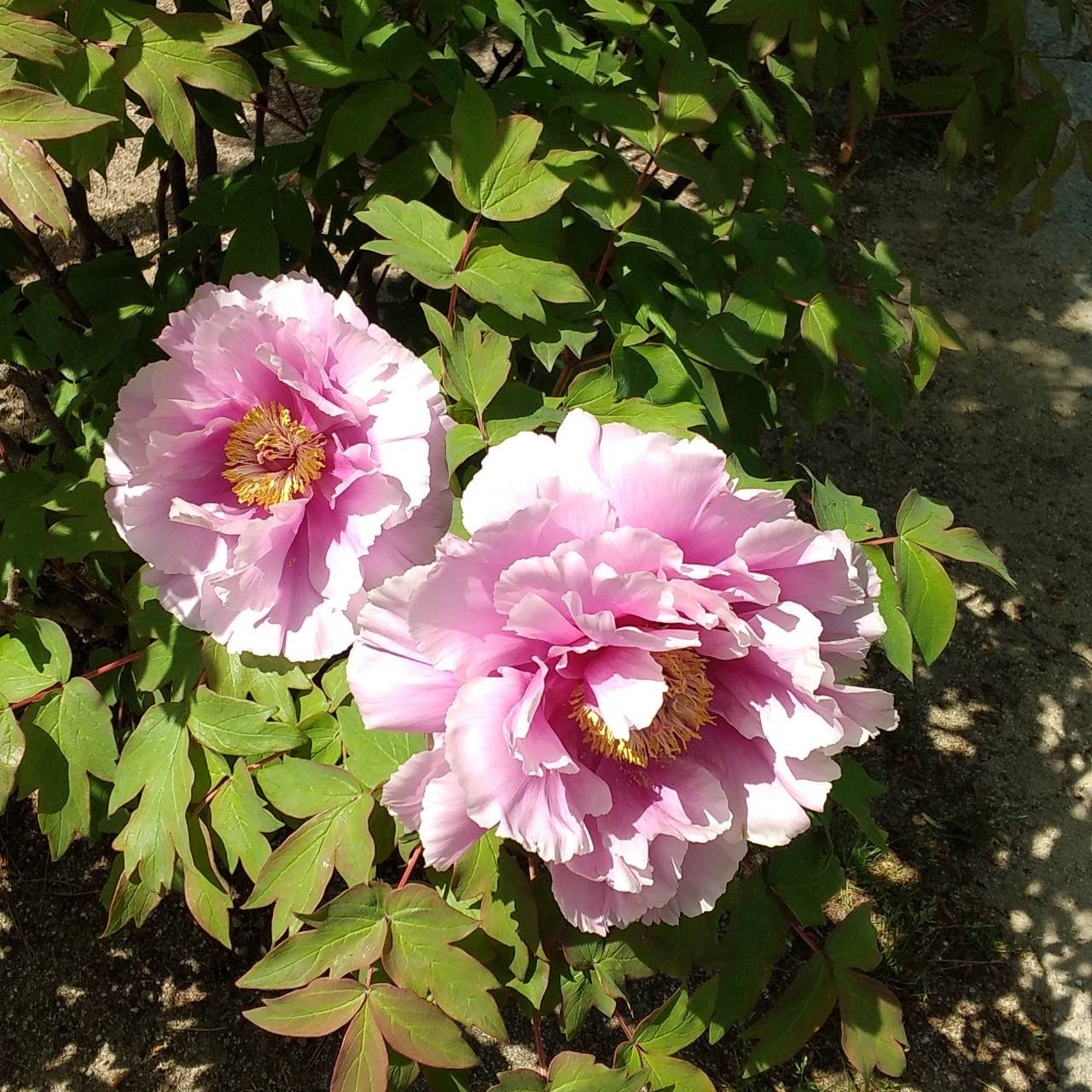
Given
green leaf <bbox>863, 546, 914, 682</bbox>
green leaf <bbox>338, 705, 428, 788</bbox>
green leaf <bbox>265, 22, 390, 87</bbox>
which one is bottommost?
green leaf <bbox>338, 705, 428, 788</bbox>

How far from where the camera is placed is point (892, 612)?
1.48 metres

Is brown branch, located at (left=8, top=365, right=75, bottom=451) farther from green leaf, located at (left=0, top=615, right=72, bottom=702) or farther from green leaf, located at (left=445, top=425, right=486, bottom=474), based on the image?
green leaf, located at (left=445, top=425, right=486, bottom=474)

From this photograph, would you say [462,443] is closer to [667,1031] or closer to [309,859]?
[309,859]

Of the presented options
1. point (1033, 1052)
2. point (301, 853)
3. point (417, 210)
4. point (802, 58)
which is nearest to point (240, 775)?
point (301, 853)

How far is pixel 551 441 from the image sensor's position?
40.6 inches

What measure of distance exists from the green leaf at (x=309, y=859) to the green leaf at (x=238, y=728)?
0.36 feet

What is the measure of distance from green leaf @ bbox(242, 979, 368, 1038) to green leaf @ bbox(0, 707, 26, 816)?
44 cm

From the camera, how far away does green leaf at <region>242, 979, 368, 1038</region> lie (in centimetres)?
126

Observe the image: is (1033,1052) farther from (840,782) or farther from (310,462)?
(310,462)

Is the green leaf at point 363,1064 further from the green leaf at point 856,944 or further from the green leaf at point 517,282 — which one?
the green leaf at point 517,282

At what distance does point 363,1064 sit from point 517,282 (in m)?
0.96

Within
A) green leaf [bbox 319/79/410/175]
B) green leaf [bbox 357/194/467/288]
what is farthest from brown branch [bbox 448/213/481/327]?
green leaf [bbox 319/79/410/175]

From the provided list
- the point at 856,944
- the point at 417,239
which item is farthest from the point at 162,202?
the point at 856,944

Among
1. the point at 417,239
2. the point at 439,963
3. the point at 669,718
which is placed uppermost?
the point at 417,239
